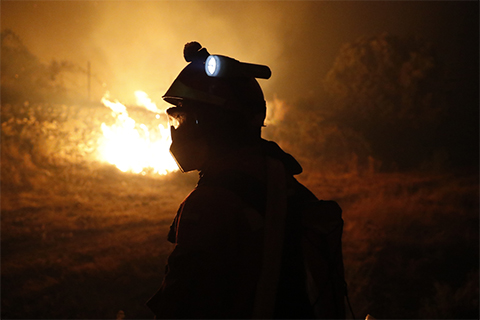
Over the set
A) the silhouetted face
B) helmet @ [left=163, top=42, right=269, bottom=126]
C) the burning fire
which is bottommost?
the silhouetted face

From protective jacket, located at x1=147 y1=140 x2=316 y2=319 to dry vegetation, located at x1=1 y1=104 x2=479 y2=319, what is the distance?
3.42 metres

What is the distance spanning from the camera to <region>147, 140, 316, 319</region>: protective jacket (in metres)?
1.11

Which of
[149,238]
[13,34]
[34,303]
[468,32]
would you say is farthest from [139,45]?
[468,32]

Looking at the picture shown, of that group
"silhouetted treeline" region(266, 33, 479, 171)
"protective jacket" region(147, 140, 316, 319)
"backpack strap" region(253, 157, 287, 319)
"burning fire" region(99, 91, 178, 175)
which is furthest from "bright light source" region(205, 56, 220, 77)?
"silhouetted treeline" region(266, 33, 479, 171)

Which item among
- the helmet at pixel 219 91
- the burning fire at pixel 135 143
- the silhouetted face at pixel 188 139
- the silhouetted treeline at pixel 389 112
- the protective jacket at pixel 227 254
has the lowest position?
the protective jacket at pixel 227 254

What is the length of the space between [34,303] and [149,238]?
215 centimetres

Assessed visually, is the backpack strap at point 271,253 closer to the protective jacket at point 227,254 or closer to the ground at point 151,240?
the protective jacket at point 227,254

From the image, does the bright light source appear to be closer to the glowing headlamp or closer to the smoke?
the glowing headlamp

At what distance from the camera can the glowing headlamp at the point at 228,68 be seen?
1.31m

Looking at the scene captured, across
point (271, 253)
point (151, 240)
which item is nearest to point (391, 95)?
point (151, 240)

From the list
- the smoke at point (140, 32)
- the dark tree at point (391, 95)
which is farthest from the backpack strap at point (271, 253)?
the dark tree at point (391, 95)

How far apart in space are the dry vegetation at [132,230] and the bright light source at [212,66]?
367 centimetres

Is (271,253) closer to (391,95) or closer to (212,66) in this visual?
(212,66)

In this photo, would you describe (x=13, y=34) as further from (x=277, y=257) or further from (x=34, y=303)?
(x=277, y=257)
